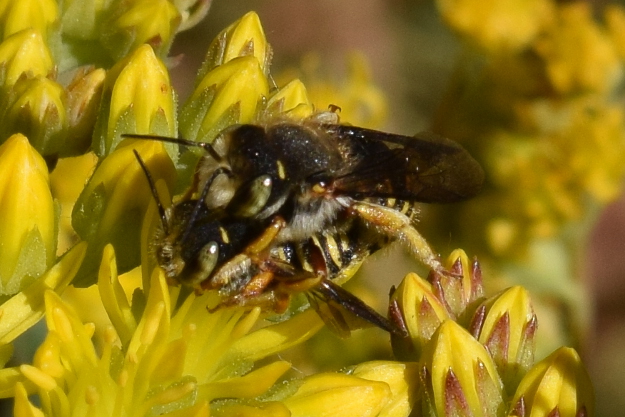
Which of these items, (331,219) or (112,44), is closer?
(331,219)

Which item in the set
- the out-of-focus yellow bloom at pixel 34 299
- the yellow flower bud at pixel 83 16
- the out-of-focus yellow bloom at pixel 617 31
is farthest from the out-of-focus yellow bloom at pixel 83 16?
the out-of-focus yellow bloom at pixel 617 31

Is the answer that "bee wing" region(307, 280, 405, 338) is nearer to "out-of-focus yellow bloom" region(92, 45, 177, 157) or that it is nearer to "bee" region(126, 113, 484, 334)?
"bee" region(126, 113, 484, 334)

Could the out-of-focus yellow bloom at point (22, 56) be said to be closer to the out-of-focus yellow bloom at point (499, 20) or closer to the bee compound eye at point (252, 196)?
the bee compound eye at point (252, 196)

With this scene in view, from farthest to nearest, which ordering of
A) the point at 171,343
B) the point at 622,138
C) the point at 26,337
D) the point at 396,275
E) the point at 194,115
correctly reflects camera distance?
the point at 396,275
the point at 622,138
the point at 26,337
the point at 194,115
the point at 171,343

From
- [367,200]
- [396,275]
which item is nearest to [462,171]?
[367,200]

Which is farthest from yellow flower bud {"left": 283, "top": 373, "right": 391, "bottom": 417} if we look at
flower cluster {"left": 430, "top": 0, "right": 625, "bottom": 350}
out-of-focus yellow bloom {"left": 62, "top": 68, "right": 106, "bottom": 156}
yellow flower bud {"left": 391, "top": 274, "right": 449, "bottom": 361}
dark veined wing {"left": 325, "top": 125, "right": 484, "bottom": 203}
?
flower cluster {"left": 430, "top": 0, "right": 625, "bottom": 350}

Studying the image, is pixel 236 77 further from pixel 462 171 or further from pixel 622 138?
pixel 622 138
